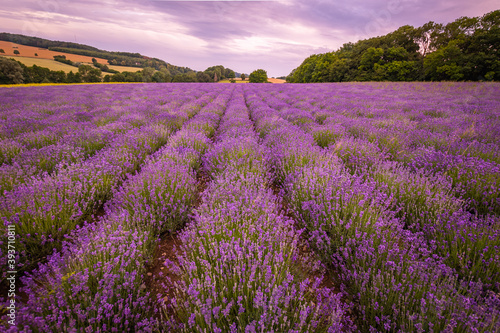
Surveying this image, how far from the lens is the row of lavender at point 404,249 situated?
3.81 feet

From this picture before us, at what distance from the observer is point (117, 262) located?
1.44 metres

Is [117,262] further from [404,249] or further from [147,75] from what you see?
[147,75]

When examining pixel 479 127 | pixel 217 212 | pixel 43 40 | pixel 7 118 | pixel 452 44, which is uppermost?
pixel 452 44

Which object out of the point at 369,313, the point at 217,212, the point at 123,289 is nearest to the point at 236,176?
the point at 217,212

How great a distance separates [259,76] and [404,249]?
201 feet

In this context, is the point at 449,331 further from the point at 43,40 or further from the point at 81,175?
the point at 43,40

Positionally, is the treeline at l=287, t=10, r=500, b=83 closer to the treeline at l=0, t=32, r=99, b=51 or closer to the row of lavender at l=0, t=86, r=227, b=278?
the row of lavender at l=0, t=86, r=227, b=278

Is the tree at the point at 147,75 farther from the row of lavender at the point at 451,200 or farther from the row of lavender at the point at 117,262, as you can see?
the row of lavender at the point at 451,200

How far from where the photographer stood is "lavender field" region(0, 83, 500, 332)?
119 cm

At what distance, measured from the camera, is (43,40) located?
46188mm

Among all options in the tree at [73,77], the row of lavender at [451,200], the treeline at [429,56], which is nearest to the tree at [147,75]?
the tree at [73,77]

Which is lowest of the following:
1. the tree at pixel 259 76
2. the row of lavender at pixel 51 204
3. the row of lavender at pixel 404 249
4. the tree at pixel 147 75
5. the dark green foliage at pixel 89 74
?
the row of lavender at pixel 51 204

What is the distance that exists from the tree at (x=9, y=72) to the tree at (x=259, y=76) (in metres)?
46.0

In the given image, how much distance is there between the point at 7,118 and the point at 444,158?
982 centimetres
